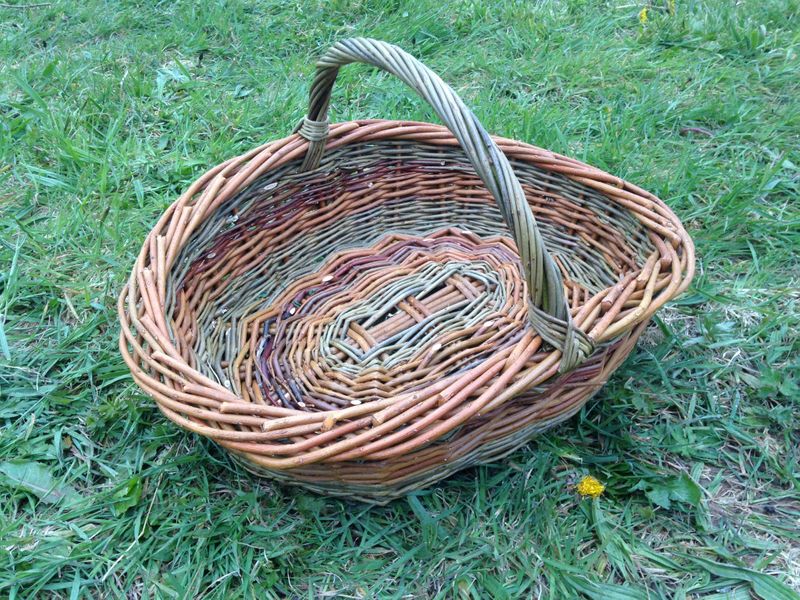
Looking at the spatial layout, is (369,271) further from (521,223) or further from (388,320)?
(521,223)

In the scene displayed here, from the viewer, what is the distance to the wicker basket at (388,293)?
858 mm

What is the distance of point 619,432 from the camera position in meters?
1.13

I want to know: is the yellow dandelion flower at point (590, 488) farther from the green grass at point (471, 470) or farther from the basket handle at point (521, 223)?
the basket handle at point (521, 223)

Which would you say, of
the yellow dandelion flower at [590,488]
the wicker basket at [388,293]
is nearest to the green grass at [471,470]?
the yellow dandelion flower at [590,488]

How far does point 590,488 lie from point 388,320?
18.8 inches

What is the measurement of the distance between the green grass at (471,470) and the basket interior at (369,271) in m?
0.18

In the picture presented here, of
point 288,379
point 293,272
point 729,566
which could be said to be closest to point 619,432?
point 729,566

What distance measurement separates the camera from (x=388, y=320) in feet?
4.32

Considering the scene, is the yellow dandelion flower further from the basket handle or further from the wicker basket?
the basket handle

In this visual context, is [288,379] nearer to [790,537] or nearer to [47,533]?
[47,533]

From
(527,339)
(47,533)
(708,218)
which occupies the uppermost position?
(527,339)

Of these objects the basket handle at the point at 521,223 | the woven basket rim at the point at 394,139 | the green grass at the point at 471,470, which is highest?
the basket handle at the point at 521,223

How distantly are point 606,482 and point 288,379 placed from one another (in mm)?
552

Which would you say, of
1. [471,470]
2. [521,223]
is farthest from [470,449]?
[521,223]
